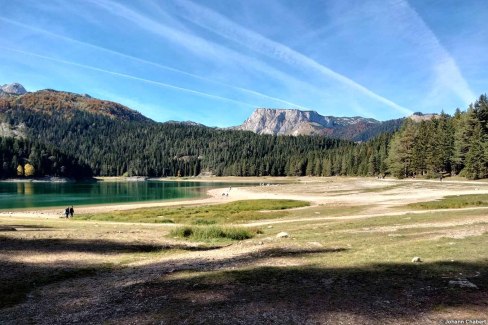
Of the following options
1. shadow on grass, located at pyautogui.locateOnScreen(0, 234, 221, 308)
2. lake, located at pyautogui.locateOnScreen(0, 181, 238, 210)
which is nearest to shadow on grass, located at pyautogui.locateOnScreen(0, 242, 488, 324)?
shadow on grass, located at pyautogui.locateOnScreen(0, 234, 221, 308)

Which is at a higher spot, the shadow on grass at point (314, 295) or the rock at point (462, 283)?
the rock at point (462, 283)

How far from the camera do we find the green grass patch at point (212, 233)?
98.3 ft

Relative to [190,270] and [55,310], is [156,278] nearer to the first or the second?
[190,270]

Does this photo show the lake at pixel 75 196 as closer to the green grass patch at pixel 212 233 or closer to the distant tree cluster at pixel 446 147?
the green grass patch at pixel 212 233

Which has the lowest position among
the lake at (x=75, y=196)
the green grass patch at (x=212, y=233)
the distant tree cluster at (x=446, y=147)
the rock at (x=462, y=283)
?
the lake at (x=75, y=196)

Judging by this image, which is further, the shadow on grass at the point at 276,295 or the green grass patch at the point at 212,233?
the green grass patch at the point at 212,233

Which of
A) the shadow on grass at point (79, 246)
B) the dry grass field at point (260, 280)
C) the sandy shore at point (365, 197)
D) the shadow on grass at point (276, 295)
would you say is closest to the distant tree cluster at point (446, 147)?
the sandy shore at point (365, 197)

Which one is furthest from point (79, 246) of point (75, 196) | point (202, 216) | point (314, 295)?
point (75, 196)

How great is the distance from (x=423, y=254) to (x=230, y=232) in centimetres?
1619

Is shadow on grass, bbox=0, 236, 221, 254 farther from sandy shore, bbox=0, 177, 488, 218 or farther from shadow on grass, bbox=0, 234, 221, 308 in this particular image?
sandy shore, bbox=0, 177, 488, 218

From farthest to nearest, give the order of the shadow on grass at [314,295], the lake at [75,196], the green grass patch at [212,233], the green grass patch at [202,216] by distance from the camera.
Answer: the lake at [75,196]
the green grass patch at [202,216]
the green grass patch at [212,233]
the shadow on grass at [314,295]

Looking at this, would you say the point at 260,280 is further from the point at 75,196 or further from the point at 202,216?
the point at 75,196

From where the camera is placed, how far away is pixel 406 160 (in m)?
134

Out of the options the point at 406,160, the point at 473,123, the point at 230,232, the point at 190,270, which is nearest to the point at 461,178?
the point at 473,123
